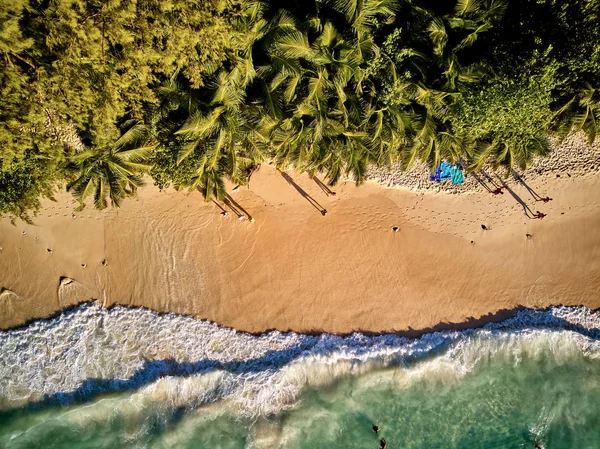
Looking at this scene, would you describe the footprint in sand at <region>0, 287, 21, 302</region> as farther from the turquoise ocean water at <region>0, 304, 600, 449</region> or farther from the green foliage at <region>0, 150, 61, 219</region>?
the green foliage at <region>0, 150, 61, 219</region>

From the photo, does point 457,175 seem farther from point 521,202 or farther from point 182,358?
point 182,358

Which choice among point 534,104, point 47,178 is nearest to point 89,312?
point 47,178

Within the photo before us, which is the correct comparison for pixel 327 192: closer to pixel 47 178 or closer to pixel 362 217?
pixel 362 217

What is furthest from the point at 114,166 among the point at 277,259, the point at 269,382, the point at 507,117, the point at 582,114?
the point at 582,114

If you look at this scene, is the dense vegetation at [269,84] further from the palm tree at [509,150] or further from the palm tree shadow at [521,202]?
the palm tree shadow at [521,202]

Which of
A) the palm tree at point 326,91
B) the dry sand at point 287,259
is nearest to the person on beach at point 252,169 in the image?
the dry sand at point 287,259

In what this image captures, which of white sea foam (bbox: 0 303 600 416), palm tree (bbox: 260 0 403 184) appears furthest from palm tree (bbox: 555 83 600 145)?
white sea foam (bbox: 0 303 600 416)
